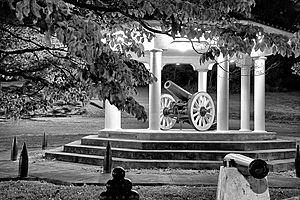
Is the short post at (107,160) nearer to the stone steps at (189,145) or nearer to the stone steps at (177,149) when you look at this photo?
the stone steps at (177,149)

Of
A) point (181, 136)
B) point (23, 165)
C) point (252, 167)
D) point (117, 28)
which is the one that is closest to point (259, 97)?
point (181, 136)

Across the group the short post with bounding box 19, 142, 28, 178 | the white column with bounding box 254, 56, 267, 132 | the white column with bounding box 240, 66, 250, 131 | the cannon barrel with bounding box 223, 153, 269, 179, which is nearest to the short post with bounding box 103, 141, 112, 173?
the short post with bounding box 19, 142, 28, 178

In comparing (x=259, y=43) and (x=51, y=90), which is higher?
(x=259, y=43)

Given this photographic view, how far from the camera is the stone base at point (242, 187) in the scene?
14.4ft

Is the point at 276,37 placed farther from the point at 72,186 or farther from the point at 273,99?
the point at 273,99

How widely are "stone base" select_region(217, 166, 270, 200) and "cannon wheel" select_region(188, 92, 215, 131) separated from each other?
923cm

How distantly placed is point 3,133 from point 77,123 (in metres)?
3.36

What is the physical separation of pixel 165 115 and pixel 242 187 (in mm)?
11771

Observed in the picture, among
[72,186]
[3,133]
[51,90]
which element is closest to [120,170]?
[51,90]

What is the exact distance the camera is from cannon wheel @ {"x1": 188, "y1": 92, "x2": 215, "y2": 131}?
13828 millimetres

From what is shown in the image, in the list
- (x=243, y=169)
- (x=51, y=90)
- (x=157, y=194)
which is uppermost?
(x=51, y=90)

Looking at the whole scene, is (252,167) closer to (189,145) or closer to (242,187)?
(242,187)

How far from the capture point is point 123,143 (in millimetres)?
12148

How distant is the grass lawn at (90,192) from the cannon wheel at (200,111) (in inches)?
216
